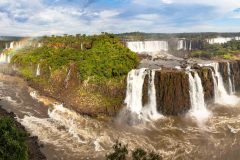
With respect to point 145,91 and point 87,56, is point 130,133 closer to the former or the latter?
point 145,91

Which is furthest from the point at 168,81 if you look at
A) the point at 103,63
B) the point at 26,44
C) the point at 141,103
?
the point at 26,44

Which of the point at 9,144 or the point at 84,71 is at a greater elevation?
the point at 84,71

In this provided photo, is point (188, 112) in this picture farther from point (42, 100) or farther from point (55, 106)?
point (42, 100)

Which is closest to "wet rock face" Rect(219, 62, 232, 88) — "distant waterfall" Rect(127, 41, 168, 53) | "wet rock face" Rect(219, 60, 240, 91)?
"wet rock face" Rect(219, 60, 240, 91)

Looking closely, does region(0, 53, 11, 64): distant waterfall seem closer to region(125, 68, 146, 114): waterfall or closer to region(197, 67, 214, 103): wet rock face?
region(125, 68, 146, 114): waterfall

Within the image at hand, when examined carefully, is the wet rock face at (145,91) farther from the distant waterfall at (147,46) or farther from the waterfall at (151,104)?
the distant waterfall at (147,46)

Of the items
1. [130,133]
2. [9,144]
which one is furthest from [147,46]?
[9,144]
